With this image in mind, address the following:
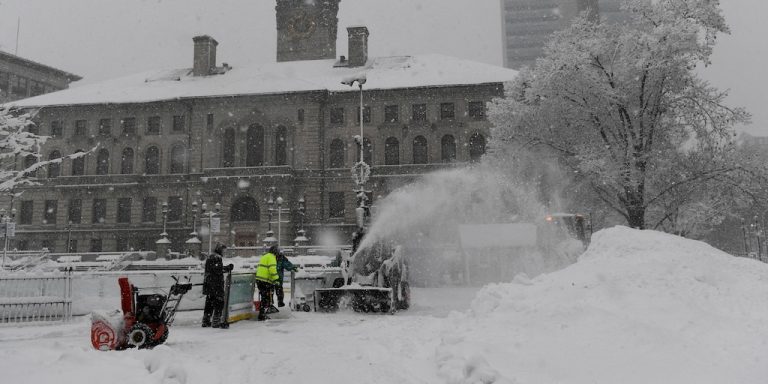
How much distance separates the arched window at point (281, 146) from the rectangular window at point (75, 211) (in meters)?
19.3

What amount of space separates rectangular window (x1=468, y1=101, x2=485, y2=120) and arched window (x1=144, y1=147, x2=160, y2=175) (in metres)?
28.9

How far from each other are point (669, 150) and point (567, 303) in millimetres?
17839

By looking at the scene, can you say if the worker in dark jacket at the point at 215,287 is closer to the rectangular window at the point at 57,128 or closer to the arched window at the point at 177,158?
the arched window at the point at 177,158

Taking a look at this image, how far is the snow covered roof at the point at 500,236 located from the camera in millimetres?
29609

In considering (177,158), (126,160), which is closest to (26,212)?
Result: (126,160)

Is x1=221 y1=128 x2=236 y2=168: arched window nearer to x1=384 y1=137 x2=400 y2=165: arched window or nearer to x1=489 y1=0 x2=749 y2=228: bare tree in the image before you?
x1=384 y1=137 x2=400 y2=165: arched window

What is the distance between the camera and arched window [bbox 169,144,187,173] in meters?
50.3

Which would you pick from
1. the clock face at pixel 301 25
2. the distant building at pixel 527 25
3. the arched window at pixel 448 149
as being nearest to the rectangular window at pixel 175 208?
the clock face at pixel 301 25

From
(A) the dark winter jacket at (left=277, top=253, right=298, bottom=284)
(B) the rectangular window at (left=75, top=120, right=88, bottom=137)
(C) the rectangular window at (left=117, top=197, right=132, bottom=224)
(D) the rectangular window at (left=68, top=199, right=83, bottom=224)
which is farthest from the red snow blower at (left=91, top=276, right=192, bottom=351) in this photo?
(B) the rectangular window at (left=75, top=120, right=88, bottom=137)

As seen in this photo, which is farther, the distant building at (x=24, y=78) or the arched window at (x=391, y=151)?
the distant building at (x=24, y=78)

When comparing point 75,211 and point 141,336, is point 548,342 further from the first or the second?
point 75,211

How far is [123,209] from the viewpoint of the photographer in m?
50.4

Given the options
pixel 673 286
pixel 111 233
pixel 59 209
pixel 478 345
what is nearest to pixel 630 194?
pixel 673 286

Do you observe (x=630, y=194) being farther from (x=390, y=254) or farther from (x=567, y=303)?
(x=567, y=303)
